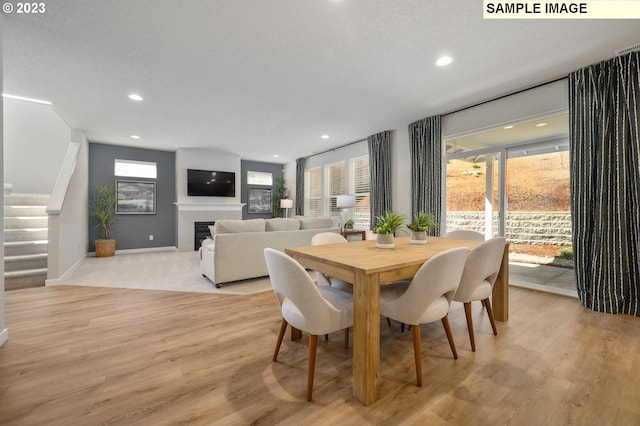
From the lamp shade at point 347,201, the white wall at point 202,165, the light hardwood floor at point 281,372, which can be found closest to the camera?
the light hardwood floor at point 281,372

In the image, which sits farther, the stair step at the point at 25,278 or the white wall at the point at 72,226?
the white wall at the point at 72,226

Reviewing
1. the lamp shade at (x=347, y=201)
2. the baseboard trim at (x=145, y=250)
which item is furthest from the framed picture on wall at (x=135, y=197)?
the lamp shade at (x=347, y=201)

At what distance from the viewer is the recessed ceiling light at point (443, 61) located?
2.66 m

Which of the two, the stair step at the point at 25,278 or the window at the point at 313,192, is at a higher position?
the window at the point at 313,192

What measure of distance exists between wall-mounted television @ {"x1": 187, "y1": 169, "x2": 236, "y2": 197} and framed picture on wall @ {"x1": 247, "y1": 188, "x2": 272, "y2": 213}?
2.90 feet

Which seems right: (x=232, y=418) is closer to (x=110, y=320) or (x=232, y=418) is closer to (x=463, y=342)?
(x=463, y=342)

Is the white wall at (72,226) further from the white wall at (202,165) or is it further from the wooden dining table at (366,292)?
the wooden dining table at (366,292)

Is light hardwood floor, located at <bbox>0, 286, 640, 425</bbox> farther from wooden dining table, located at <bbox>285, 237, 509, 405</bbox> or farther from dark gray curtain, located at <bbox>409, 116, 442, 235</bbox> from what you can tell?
dark gray curtain, located at <bbox>409, 116, 442, 235</bbox>

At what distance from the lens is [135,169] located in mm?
6406

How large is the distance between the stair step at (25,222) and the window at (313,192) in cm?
534

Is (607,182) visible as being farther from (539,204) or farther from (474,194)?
(474,194)

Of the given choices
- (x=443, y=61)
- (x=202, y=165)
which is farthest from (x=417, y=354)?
(x=202, y=165)

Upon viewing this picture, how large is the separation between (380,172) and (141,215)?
19.0 feet

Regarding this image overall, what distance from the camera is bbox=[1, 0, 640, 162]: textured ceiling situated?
2.07 m
